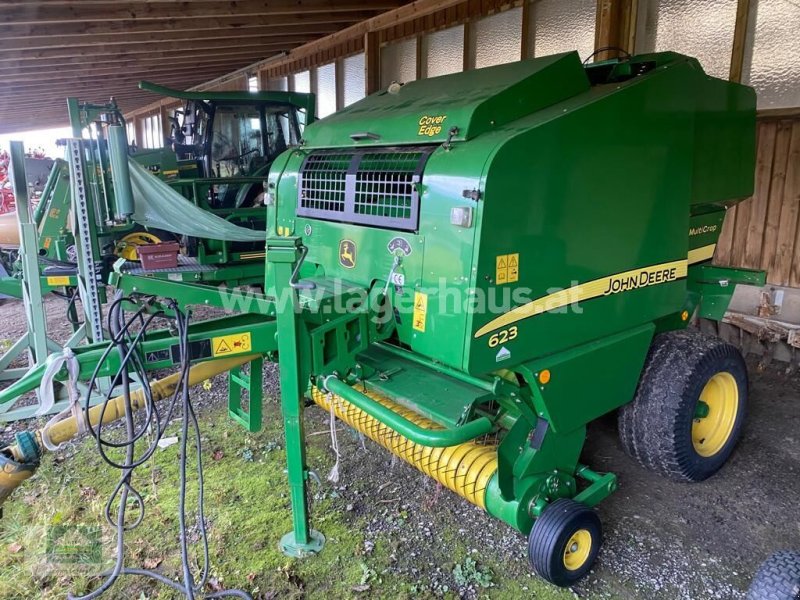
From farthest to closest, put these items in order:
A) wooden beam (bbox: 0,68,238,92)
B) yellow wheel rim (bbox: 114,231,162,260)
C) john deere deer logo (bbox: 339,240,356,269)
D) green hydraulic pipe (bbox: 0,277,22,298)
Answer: wooden beam (bbox: 0,68,238,92), yellow wheel rim (bbox: 114,231,162,260), green hydraulic pipe (bbox: 0,277,22,298), john deere deer logo (bbox: 339,240,356,269)

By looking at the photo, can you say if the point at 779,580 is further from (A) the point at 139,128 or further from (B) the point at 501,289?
(A) the point at 139,128

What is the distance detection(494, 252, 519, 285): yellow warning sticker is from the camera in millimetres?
2254

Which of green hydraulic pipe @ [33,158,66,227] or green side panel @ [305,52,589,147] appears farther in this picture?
green hydraulic pipe @ [33,158,66,227]

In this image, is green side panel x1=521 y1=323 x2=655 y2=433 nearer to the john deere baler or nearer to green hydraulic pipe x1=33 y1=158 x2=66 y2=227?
the john deere baler

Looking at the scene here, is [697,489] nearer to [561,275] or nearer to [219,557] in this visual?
[561,275]

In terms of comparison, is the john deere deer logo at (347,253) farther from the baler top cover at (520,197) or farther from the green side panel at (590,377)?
the green side panel at (590,377)

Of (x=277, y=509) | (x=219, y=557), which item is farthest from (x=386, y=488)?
(x=219, y=557)

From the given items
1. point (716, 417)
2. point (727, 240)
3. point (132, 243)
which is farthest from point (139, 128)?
point (716, 417)

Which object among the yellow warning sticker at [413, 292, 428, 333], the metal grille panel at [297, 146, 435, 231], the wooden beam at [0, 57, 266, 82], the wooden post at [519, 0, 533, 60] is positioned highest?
the wooden beam at [0, 57, 266, 82]

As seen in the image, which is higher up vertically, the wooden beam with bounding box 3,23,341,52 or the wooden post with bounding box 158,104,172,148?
the wooden beam with bounding box 3,23,341,52

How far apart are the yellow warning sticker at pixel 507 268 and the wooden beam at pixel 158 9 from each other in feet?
16.8

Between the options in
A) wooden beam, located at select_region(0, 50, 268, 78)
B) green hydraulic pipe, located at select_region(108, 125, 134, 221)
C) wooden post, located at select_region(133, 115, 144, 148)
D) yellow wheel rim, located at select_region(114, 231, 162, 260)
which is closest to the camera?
green hydraulic pipe, located at select_region(108, 125, 134, 221)

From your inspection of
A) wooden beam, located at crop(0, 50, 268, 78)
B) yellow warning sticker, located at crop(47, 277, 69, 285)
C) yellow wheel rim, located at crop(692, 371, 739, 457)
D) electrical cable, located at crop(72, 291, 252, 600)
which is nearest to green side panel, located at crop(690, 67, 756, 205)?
yellow wheel rim, located at crop(692, 371, 739, 457)

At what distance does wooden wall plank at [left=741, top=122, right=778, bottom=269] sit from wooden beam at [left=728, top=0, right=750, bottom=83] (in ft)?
1.63
